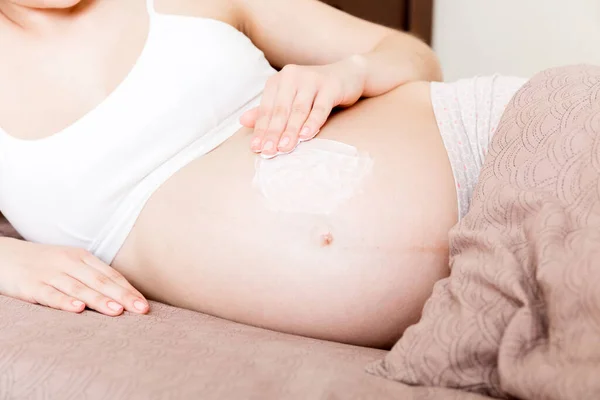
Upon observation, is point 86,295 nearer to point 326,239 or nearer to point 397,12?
point 326,239

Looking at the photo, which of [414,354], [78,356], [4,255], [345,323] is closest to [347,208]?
[345,323]

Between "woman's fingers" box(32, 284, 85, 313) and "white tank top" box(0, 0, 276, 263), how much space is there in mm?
131

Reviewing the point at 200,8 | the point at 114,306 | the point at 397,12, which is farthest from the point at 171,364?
the point at 397,12

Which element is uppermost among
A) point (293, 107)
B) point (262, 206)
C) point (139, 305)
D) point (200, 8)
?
point (200, 8)

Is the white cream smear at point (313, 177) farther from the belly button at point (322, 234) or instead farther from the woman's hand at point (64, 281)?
the woman's hand at point (64, 281)

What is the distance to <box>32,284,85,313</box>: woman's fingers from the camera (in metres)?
0.78

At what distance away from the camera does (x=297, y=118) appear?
86cm

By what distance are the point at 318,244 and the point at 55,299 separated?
361 mm

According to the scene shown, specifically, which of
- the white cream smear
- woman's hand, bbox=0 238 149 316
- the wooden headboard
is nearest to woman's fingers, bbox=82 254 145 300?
woman's hand, bbox=0 238 149 316

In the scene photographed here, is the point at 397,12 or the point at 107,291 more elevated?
the point at 397,12

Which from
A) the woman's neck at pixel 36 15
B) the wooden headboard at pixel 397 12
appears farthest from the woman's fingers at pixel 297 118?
the wooden headboard at pixel 397 12

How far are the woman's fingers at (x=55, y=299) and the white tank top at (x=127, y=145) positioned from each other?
131 mm

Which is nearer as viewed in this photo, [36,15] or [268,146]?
[268,146]

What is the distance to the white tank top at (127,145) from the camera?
890mm
